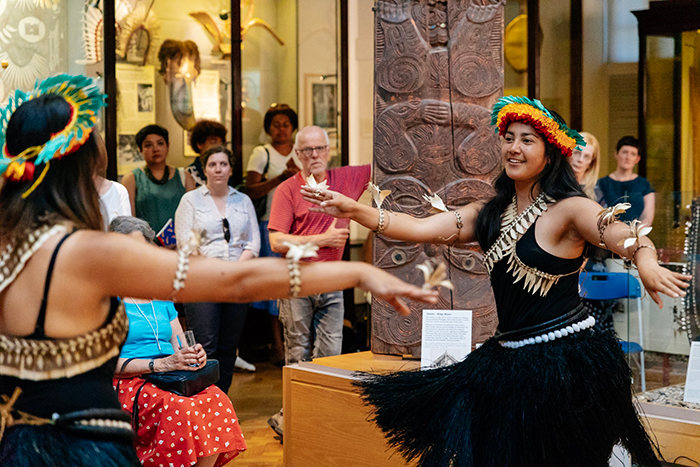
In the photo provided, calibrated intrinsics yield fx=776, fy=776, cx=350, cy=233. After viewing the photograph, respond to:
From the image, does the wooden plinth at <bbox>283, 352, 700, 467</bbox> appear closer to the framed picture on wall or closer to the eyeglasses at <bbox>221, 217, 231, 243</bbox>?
the eyeglasses at <bbox>221, 217, 231, 243</bbox>

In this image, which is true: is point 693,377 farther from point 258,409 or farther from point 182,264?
point 258,409

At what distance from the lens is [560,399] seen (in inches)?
83.5

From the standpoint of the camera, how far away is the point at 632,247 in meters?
2.03

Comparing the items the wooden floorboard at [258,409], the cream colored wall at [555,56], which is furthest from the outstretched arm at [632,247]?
the cream colored wall at [555,56]

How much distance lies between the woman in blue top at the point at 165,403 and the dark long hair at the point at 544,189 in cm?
112

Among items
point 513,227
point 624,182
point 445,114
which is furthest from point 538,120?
point 624,182

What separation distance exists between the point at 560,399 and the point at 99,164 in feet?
4.43

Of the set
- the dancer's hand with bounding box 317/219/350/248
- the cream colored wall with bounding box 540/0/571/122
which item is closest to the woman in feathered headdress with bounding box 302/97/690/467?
the dancer's hand with bounding box 317/219/350/248

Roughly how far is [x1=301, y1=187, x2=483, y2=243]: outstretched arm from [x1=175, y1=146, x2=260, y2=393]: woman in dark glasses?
198cm

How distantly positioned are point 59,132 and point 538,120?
1.37m

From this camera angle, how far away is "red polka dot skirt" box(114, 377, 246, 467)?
2682 millimetres

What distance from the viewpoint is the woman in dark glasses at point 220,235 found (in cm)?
419

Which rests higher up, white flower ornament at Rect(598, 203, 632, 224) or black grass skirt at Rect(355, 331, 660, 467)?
white flower ornament at Rect(598, 203, 632, 224)

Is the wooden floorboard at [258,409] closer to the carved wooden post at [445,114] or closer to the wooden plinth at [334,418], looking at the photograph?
the wooden plinth at [334,418]
